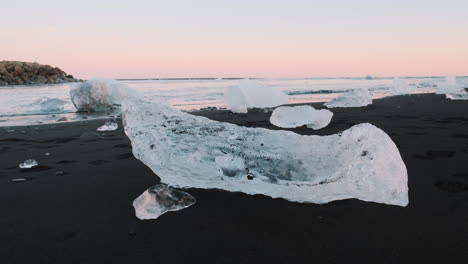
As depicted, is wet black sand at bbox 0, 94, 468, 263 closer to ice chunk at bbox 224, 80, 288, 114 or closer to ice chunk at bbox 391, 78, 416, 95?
ice chunk at bbox 224, 80, 288, 114

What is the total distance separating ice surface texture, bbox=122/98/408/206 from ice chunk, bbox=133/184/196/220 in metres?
0.29

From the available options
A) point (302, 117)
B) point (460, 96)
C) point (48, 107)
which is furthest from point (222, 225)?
point (460, 96)

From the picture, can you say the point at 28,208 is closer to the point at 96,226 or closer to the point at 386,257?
the point at 96,226

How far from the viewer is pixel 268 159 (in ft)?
6.55

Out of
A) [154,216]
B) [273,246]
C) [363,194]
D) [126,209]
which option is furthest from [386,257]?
[126,209]

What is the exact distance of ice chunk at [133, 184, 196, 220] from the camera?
1.60 meters

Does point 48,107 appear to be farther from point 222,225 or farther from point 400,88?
point 400,88

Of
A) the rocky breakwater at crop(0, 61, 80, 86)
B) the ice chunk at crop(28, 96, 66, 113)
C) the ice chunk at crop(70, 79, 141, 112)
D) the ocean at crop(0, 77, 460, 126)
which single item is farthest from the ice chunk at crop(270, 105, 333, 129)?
the rocky breakwater at crop(0, 61, 80, 86)

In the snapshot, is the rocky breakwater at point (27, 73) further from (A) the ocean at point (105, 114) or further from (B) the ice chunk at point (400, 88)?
(B) the ice chunk at point (400, 88)

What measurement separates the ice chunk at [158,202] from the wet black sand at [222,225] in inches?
1.7

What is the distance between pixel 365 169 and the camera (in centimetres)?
163

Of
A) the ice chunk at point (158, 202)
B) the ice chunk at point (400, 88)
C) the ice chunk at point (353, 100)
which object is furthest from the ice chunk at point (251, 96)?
the ice chunk at point (400, 88)

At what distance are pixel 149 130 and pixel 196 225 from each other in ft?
3.14

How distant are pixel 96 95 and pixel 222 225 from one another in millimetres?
8076
